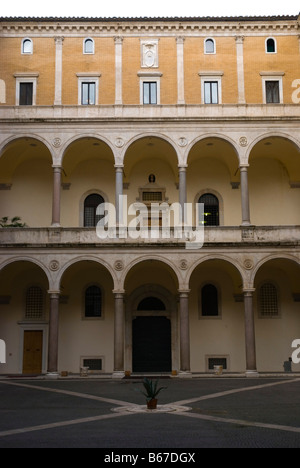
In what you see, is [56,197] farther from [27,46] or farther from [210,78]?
[210,78]

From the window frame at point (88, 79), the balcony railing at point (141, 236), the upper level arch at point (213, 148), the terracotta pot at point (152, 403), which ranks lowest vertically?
the terracotta pot at point (152, 403)

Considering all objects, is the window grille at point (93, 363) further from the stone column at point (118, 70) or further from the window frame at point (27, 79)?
the window frame at point (27, 79)

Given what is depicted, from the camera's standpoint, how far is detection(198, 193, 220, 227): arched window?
2906 centimetres

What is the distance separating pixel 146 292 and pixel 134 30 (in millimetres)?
13091

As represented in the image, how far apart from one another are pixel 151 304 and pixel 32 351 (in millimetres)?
6369

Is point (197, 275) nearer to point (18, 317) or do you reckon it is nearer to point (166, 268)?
point (166, 268)

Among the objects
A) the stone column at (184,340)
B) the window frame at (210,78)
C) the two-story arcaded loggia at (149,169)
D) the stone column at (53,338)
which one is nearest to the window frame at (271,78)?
the two-story arcaded loggia at (149,169)

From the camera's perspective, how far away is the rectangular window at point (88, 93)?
27.5 metres

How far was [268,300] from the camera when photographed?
93.1ft

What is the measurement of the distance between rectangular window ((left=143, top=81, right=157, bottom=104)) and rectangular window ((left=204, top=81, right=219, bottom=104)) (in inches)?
98.9

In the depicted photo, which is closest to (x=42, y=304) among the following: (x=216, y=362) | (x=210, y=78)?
(x=216, y=362)

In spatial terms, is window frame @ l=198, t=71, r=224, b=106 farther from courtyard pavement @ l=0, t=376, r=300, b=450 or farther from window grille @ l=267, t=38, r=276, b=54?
courtyard pavement @ l=0, t=376, r=300, b=450

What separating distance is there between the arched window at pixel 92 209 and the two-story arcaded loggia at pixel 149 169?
2.1 inches

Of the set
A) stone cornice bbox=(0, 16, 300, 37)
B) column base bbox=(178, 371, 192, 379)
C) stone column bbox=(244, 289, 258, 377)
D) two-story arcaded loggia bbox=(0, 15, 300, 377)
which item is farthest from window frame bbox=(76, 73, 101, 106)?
column base bbox=(178, 371, 192, 379)
